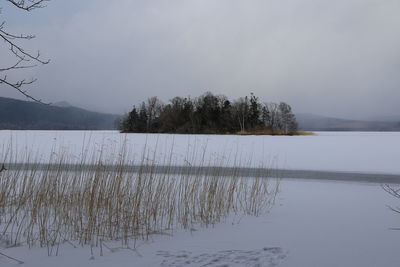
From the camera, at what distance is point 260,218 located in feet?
13.5

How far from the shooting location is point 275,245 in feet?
9.82

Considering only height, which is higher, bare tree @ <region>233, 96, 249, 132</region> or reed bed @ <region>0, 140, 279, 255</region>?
bare tree @ <region>233, 96, 249, 132</region>

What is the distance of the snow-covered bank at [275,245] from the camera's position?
2.63 m

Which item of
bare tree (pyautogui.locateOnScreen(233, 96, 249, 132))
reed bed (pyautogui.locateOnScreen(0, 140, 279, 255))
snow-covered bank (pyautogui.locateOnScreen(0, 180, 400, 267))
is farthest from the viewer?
bare tree (pyautogui.locateOnScreen(233, 96, 249, 132))

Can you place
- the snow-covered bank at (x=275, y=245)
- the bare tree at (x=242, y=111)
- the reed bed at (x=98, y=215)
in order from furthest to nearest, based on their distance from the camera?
the bare tree at (x=242, y=111)
the reed bed at (x=98, y=215)
the snow-covered bank at (x=275, y=245)

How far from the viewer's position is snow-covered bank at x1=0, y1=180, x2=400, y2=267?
2.63 metres

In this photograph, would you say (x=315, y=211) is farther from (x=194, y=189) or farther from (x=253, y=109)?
(x=253, y=109)

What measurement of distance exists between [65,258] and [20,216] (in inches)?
61.4

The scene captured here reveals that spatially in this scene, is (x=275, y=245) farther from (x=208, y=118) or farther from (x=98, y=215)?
(x=208, y=118)

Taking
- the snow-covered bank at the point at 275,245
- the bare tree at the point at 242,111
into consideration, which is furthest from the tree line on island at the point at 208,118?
the snow-covered bank at the point at 275,245

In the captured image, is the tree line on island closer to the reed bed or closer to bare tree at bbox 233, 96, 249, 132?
bare tree at bbox 233, 96, 249, 132

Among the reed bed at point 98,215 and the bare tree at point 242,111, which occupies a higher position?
the bare tree at point 242,111

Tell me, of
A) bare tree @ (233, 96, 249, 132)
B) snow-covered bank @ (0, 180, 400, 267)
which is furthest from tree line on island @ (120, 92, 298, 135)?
snow-covered bank @ (0, 180, 400, 267)

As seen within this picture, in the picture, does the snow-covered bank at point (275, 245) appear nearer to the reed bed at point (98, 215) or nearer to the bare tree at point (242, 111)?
the reed bed at point (98, 215)
